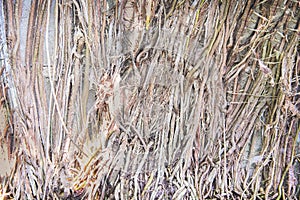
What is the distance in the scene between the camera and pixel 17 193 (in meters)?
1.17

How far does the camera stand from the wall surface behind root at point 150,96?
3.82 ft

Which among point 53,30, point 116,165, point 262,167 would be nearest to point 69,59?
point 53,30

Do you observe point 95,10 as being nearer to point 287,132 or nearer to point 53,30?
point 53,30

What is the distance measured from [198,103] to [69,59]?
0.52 meters

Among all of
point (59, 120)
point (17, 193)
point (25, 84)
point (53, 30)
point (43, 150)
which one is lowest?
point (17, 193)

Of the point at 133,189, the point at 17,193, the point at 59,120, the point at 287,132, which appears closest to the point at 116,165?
the point at 133,189

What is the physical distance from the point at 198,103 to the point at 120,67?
0.33 metres

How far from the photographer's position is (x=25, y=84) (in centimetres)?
117

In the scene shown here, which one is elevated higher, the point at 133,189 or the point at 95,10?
the point at 95,10

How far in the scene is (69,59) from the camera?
1168 millimetres

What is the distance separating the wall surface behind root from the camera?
117 cm

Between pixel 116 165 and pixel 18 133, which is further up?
pixel 18 133

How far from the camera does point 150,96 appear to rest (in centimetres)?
120

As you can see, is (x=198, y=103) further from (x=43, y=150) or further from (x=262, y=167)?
(x=43, y=150)
